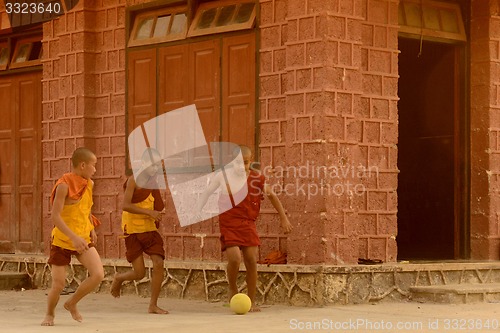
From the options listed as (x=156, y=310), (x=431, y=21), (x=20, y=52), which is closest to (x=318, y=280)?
(x=156, y=310)

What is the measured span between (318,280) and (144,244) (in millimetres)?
1770

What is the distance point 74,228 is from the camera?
1005 cm

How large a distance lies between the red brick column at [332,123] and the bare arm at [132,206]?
5.33 feet

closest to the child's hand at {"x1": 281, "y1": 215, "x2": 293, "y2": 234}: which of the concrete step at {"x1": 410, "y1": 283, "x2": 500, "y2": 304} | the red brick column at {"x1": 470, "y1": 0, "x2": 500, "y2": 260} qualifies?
the concrete step at {"x1": 410, "y1": 283, "x2": 500, "y2": 304}

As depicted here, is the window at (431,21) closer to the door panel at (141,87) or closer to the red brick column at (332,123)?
the red brick column at (332,123)

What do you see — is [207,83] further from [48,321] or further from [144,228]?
[48,321]

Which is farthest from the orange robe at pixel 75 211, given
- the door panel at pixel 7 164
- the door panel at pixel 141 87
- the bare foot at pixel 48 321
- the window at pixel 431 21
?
the door panel at pixel 7 164

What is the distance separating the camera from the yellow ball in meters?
10.9

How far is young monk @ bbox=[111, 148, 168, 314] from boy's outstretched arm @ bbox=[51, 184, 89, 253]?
1.36 m

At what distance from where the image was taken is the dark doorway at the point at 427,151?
13.9 metres

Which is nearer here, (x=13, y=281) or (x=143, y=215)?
(x=143, y=215)

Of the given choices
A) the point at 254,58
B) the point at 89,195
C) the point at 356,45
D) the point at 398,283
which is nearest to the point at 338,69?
the point at 356,45

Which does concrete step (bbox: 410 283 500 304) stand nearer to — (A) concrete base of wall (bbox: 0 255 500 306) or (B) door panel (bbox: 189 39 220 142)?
(A) concrete base of wall (bbox: 0 255 500 306)

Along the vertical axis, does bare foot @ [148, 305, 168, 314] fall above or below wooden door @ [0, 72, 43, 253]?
below
